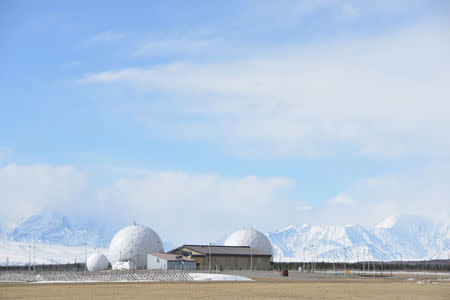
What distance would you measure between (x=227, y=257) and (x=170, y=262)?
13.1 metres

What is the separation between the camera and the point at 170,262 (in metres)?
102

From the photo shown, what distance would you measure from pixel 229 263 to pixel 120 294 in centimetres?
6389

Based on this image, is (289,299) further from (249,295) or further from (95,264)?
(95,264)

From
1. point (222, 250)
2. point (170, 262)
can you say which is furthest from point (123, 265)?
point (222, 250)

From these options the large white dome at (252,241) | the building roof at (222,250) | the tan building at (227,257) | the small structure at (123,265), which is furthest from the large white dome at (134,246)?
the large white dome at (252,241)

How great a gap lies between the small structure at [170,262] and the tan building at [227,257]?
121 inches

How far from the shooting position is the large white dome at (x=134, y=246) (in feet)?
372

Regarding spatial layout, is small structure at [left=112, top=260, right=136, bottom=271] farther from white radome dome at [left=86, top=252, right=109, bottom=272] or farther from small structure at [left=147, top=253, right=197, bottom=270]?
small structure at [left=147, top=253, right=197, bottom=270]

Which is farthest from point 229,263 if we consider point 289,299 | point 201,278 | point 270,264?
point 289,299

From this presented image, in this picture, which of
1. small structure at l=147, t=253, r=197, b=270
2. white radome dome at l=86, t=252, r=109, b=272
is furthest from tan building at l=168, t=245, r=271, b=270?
white radome dome at l=86, t=252, r=109, b=272

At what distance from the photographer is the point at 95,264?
371 ft

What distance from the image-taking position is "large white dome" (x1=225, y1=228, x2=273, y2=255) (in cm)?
12425

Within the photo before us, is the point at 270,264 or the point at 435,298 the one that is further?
the point at 270,264

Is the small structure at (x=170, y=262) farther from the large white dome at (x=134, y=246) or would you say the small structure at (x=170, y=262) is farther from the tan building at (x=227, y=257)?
the large white dome at (x=134, y=246)
